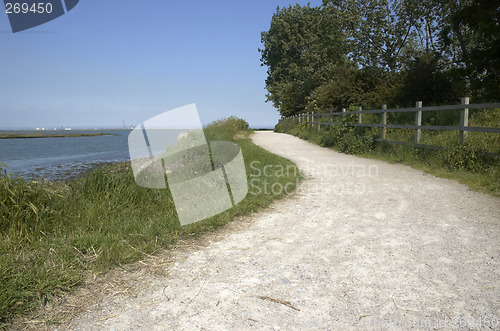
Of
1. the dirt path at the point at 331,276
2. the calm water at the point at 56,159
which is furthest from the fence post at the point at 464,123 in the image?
the calm water at the point at 56,159

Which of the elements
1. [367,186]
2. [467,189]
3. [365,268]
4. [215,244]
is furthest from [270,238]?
[467,189]

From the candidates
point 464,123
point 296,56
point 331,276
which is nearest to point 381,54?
point 296,56

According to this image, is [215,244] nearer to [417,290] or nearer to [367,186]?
[417,290]

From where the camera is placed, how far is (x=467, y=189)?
6.18m

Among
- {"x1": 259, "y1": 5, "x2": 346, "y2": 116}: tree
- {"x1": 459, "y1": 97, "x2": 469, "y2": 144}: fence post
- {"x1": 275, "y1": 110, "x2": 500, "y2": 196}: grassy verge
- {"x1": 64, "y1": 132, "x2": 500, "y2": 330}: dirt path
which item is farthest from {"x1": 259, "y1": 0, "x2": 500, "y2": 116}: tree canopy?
{"x1": 64, "y1": 132, "x2": 500, "y2": 330}: dirt path

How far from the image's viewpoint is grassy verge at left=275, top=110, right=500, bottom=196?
22.1 ft

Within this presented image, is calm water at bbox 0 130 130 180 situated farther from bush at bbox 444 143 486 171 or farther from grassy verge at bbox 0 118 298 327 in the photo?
bush at bbox 444 143 486 171

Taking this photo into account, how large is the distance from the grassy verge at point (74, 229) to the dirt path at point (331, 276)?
1.25 feet

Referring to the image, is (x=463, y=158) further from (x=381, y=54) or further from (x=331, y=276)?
(x=381, y=54)

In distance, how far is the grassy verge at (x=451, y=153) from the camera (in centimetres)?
675

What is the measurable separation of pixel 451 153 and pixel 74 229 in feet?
25.5

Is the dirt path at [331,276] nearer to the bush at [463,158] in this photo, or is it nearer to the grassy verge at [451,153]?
the grassy verge at [451,153]

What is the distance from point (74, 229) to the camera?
3891 mm

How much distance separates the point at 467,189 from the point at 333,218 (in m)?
3.22
